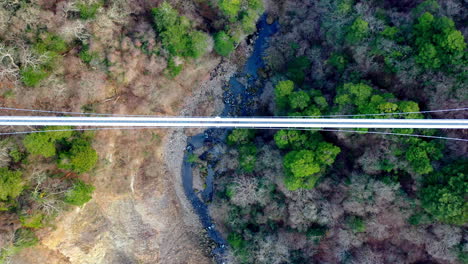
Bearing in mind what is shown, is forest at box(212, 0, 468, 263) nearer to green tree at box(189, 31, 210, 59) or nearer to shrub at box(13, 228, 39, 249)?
green tree at box(189, 31, 210, 59)

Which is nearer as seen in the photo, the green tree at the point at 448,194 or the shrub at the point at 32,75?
the green tree at the point at 448,194

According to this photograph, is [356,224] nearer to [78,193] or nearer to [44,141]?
[78,193]

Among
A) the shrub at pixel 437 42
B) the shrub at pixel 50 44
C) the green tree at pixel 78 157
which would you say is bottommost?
the green tree at pixel 78 157

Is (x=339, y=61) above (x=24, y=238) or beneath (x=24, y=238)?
above

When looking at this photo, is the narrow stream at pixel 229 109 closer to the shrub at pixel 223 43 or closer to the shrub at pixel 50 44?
the shrub at pixel 223 43

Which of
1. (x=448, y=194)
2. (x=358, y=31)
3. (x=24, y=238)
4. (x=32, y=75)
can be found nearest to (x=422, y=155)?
(x=448, y=194)

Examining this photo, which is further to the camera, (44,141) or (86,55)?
(86,55)

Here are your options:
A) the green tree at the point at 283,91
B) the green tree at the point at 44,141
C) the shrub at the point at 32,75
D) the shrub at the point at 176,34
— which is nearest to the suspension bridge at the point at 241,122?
the green tree at the point at 44,141
